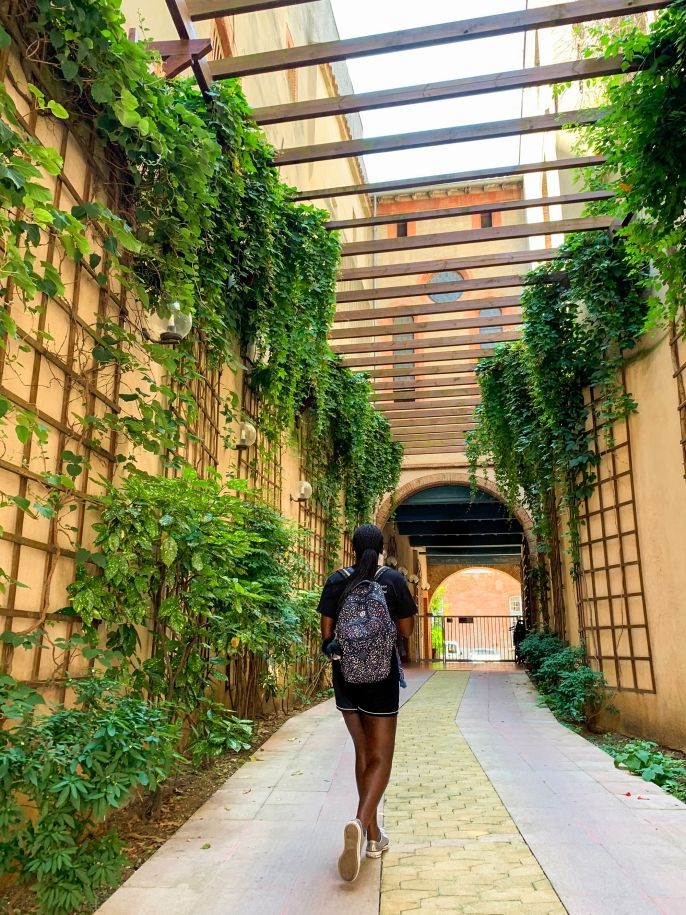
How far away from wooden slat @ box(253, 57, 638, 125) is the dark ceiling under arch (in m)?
8.52

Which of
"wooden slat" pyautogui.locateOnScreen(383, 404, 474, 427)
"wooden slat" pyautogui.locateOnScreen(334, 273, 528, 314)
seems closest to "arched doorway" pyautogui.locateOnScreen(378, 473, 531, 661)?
"wooden slat" pyautogui.locateOnScreen(383, 404, 474, 427)

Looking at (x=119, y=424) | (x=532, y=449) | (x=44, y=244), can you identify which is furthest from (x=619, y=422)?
(x=44, y=244)

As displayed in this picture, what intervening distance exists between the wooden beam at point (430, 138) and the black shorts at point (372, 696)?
3.99 metres

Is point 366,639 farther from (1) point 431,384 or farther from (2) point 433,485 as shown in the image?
(2) point 433,485

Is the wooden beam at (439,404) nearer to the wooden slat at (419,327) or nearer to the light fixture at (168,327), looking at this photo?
the wooden slat at (419,327)

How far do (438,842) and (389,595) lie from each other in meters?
1.07

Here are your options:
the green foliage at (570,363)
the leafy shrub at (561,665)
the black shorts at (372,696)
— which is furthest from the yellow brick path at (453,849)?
the green foliage at (570,363)

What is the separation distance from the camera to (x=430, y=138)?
514 centimetres

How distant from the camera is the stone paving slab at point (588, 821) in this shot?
2281mm

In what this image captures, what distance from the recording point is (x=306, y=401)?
8.21 metres

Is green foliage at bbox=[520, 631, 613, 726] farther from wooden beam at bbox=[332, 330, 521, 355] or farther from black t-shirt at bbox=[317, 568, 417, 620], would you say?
black t-shirt at bbox=[317, 568, 417, 620]

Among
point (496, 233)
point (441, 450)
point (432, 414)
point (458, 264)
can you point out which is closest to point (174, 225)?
point (496, 233)

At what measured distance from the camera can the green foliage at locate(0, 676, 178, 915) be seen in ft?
6.68

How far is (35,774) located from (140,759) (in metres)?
0.34
